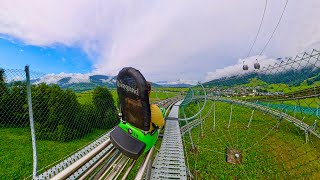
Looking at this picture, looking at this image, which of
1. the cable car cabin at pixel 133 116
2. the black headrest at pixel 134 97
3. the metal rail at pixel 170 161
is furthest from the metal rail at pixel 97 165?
the metal rail at pixel 170 161

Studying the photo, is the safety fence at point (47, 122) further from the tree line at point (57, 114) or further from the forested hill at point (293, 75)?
the forested hill at point (293, 75)

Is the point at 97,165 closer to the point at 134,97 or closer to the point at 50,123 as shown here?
the point at 134,97

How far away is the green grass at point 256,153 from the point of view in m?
13.9

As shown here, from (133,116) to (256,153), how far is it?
16.8 m

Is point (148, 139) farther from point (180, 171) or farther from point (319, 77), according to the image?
point (319, 77)

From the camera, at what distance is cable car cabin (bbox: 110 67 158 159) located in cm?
277

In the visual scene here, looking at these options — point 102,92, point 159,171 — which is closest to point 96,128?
point 102,92

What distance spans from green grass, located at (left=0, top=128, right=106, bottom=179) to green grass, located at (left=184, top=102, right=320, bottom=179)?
10.8 m

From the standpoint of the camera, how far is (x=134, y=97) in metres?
2.90

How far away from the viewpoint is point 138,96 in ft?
9.18

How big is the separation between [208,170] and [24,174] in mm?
12128

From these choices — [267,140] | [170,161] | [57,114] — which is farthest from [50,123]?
[267,140]

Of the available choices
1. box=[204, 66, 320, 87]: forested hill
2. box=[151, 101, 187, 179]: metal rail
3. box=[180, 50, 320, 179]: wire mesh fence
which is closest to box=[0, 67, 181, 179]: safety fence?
box=[151, 101, 187, 179]: metal rail

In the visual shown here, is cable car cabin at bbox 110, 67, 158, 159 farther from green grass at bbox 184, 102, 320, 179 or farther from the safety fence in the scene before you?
green grass at bbox 184, 102, 320, 179
